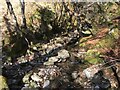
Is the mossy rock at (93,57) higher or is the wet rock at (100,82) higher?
the mossy rock at (93,57)

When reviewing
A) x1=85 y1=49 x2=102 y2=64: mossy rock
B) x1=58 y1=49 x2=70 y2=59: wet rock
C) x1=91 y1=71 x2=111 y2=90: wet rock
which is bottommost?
x1=91 y1=71 x2=111 y2=90: wet rock

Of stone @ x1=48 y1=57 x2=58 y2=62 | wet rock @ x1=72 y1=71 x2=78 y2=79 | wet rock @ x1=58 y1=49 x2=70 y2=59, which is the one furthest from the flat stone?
wet rock @ x1=72 y1=71 x2=78 y2=79

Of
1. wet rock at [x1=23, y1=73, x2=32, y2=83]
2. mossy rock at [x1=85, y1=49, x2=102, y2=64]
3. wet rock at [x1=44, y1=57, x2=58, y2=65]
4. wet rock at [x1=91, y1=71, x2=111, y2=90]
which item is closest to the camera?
wet rock at [x1=91, y1=71, x2=111, y2=90]

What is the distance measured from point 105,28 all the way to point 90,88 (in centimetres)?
173

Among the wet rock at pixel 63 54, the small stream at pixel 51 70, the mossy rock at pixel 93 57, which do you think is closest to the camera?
the small stream at pixel 51 70

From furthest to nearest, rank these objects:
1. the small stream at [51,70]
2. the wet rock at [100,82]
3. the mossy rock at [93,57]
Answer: the mossy rock at [93,57] → the small stream at [51,70] → the wet rock at [100,82]

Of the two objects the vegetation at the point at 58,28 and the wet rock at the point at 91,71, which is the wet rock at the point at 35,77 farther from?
the wet rock at the point at 91,71

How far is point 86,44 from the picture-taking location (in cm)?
638

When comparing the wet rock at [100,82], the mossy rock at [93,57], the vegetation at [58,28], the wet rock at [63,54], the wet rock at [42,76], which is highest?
the vegetation at [58,28]

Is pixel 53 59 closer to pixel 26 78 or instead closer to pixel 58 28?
pixel 26 78

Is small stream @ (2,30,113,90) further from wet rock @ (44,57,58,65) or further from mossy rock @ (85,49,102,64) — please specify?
mossy rock @ (85,49,102,64)

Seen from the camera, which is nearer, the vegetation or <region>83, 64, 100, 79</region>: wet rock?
<region>83, 64, 100, 79</region>: wet rock

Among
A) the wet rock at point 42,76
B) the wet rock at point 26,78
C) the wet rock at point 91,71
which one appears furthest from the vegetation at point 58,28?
the wet rock at point 26,78

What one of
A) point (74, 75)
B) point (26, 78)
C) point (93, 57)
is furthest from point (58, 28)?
point (26, 78)
